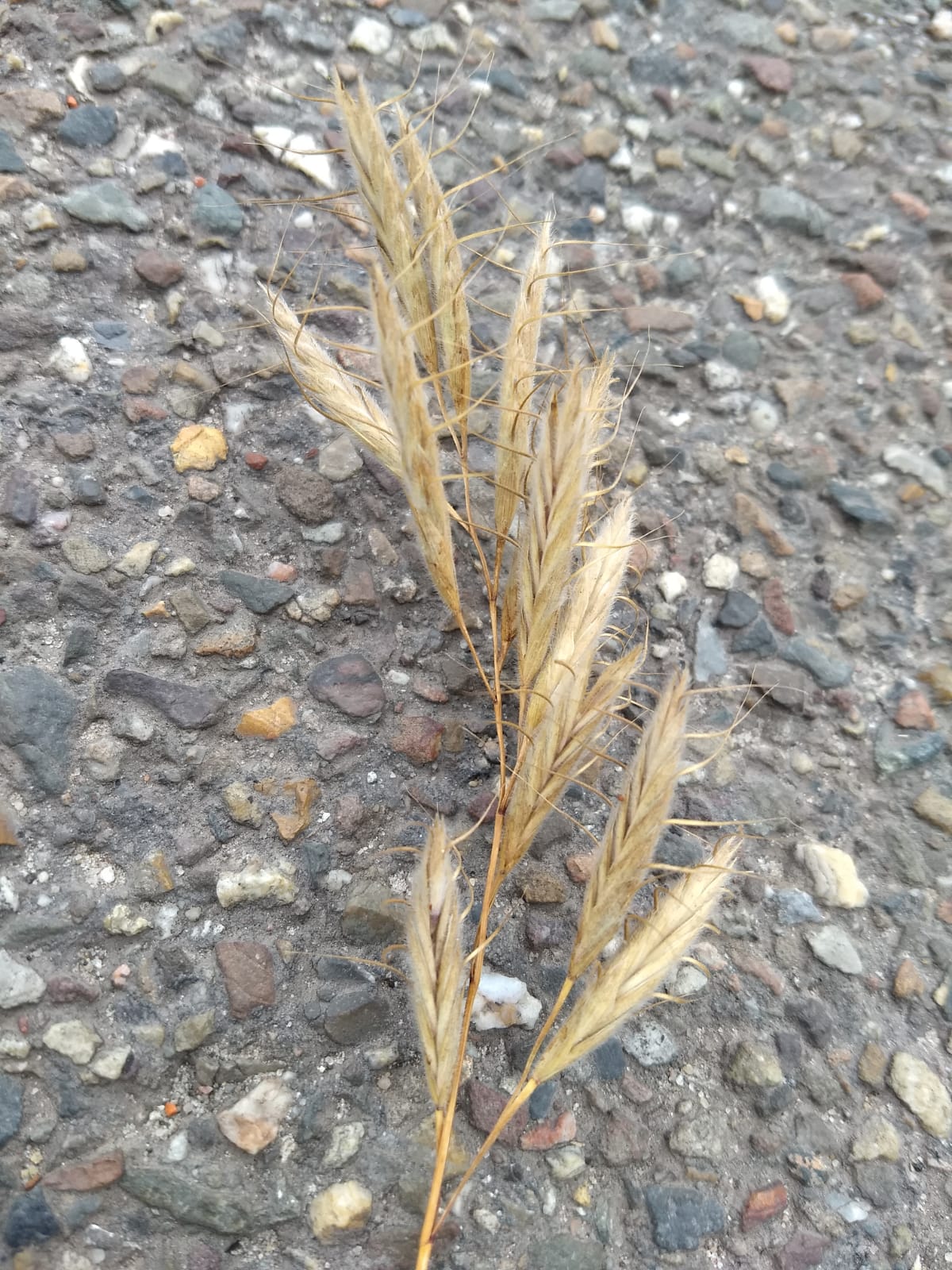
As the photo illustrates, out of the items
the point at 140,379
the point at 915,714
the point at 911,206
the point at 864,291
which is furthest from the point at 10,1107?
the point at 911,206

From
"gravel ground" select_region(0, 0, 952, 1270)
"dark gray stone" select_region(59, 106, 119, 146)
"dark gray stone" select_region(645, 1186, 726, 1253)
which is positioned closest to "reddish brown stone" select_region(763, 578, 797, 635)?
"gravel ground" select_region(0, 0, 952, 1270)

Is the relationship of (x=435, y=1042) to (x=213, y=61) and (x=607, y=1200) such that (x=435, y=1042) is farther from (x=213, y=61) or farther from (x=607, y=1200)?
(x=213, y=61)

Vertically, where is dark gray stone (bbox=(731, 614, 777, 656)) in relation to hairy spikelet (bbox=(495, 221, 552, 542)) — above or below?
below

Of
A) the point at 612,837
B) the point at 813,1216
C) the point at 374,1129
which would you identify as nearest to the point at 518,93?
the point at 612,837

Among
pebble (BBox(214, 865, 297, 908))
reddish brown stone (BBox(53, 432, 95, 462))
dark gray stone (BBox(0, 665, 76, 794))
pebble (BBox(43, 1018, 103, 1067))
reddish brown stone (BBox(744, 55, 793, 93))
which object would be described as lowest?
pebble (BBox(43, 1018, 103, 1067))

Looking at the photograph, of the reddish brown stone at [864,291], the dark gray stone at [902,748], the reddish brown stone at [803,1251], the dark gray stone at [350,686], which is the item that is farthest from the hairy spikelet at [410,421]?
the reddish brown stone at [864,291]

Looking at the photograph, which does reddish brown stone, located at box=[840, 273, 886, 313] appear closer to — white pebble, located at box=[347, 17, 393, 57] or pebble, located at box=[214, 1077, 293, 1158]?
white pebble, located at box=[347, 17, 393, 57]
